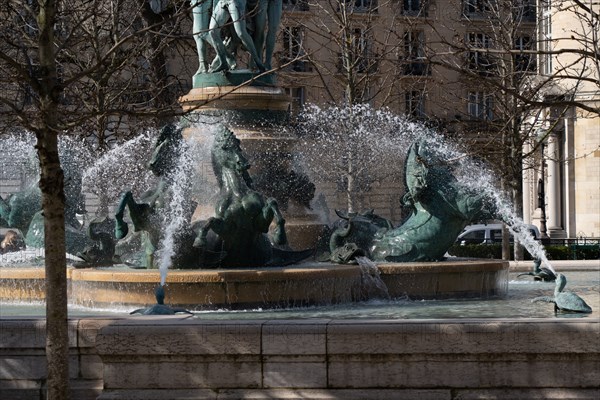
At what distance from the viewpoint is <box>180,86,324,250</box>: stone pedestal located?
1666 centimetres

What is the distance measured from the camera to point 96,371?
9734mm

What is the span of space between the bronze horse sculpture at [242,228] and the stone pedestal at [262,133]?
73.1 inches

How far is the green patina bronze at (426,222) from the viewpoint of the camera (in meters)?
15.5

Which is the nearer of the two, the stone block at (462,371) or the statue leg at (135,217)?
the stone block at (462,371)

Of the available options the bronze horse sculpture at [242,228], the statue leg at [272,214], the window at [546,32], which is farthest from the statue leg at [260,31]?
the window at [546,32]

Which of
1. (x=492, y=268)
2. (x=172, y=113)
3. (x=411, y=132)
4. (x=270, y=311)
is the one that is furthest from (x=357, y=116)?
(x=172, y=113)

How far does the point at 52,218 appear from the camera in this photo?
9.25m

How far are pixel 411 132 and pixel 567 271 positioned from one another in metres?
4.87

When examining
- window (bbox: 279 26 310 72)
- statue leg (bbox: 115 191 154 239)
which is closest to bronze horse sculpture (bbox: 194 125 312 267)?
statue leg (bbox: 115 191 154 239)

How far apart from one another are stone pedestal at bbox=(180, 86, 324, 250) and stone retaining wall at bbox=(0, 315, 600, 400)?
7.18m

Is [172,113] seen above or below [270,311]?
above

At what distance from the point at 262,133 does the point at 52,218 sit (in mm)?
7820

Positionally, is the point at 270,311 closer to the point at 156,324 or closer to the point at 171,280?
the point at 171,280

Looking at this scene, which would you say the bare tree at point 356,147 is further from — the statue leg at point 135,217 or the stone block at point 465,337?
the stone block at point 465,337
